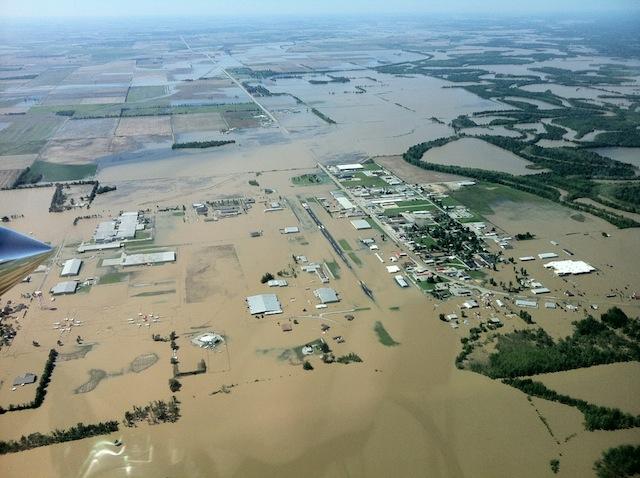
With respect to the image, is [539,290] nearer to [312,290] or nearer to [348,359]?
[348,359]

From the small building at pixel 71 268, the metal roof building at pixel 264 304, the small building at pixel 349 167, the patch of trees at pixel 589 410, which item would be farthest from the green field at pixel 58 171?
the patch of trees at pixel 589 410

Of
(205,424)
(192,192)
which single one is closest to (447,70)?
(192,192)

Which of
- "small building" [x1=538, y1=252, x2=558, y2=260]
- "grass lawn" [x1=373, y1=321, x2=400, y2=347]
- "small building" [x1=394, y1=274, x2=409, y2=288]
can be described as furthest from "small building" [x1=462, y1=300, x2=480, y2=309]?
"small building" [x1=538, y1=252, x2=558, y2=260]

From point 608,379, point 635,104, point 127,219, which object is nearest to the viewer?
point 608,379

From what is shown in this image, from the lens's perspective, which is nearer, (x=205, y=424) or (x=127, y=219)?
(x=205, y=424)

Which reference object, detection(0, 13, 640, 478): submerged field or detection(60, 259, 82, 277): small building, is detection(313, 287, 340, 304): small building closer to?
detection(0, 13, 640, 478): submerged field

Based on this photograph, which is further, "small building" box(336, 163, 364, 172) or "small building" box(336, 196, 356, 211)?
"small building" box(336, 163, 364, 172)

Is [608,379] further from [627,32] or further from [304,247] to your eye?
[627,32]
